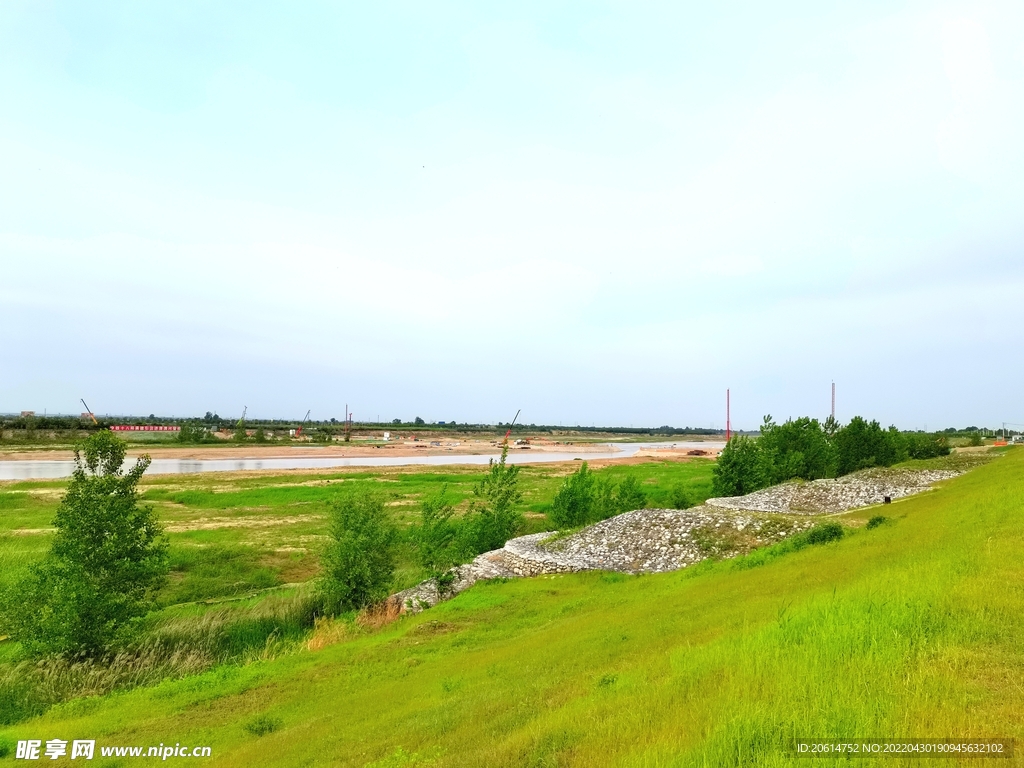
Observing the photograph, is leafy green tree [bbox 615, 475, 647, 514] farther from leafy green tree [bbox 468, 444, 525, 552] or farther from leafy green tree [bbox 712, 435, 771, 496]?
leafy green tree [bbox 712, 435, 771, 496]

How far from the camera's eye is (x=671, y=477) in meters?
79.9

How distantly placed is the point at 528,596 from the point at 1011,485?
19860mm

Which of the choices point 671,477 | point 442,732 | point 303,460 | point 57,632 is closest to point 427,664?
point 442,732

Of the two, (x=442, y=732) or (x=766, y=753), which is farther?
(x=442, y=732)

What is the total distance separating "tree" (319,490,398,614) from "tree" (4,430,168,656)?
6.83 metres

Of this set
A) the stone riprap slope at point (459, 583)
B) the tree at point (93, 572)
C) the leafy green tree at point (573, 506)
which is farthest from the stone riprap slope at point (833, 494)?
the tree at point (93, 572)

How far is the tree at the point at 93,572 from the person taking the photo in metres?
18.6

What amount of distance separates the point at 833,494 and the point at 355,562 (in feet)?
110

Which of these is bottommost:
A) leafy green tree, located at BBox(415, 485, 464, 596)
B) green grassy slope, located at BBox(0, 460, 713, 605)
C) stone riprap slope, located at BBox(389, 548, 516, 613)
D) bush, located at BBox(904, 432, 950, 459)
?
green grassy slope, located at BBox(0, 460, 713, 605)

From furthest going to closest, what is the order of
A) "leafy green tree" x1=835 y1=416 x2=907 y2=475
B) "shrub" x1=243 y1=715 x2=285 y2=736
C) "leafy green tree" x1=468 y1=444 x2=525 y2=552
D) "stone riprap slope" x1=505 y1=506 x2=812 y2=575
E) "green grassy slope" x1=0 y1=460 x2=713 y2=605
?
1. "leafy green tree" x1=835 y1=416 x2=907 y2=475
2. "leafy green tree" x1=468 y1=444 x2=525 y2=552
3. "green grassy slope" x1=0 y1=460 x2=713 y2=605
4. "stone riprap slope" x1=505 y1=506 x2=812 y2=575
5. "shrub" x1=243 y1=715 x2=285 y2=736

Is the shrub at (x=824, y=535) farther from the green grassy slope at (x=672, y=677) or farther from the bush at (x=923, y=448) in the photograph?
the bush at (x=923, y=448)

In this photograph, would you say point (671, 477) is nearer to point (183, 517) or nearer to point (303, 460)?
point (183, 517)

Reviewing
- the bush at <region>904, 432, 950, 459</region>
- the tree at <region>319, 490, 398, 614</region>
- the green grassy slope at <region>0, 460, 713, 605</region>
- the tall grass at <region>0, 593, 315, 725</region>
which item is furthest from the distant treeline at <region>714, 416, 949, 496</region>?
the tall grass at <region>0, 593, 315, 725</region>

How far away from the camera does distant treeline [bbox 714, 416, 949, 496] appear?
155ft
